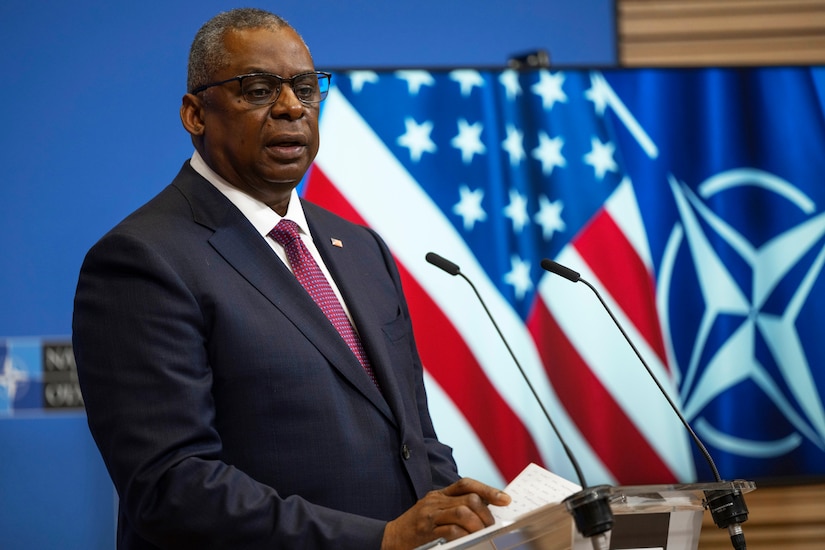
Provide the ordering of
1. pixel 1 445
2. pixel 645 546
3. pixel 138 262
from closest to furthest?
pixel 645 546, pixel 138 262, pixel 1 445

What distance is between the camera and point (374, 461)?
2.06m

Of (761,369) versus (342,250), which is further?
(761,369)

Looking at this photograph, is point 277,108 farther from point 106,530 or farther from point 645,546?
point 106,530

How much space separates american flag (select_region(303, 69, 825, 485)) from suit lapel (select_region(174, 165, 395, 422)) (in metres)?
1.61

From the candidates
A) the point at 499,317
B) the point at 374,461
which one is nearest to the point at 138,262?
the point at 374,461

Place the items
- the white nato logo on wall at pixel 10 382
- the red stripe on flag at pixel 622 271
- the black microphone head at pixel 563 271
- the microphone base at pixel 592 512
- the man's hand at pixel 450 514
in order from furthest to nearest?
the red stripe on flag at pixel 622 271
the white nato logo on wall at pixel 10 382
the black microphone head at pixel 563 271
the man's hand at pixel 450 514
the microphone base at pixel 592 512

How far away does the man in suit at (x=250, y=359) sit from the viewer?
1.82 m

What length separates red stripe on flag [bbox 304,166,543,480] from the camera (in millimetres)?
3746

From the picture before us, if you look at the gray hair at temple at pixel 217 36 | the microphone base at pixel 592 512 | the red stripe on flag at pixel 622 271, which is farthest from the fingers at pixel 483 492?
the red stripe on flag at pixel 622 271

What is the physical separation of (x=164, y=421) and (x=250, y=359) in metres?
0.21

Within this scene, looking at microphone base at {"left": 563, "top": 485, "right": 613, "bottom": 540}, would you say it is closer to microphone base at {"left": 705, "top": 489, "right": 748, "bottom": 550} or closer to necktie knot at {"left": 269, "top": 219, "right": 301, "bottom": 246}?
microphone base at {"left": 705, "top": 489, "right": 748, "bottom": 550}

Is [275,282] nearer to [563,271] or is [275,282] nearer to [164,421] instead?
[164,421]

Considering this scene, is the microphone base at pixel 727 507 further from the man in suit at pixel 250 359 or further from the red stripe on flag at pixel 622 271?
the red stripe on flag at pixel 622 271

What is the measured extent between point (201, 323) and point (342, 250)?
52 cm
